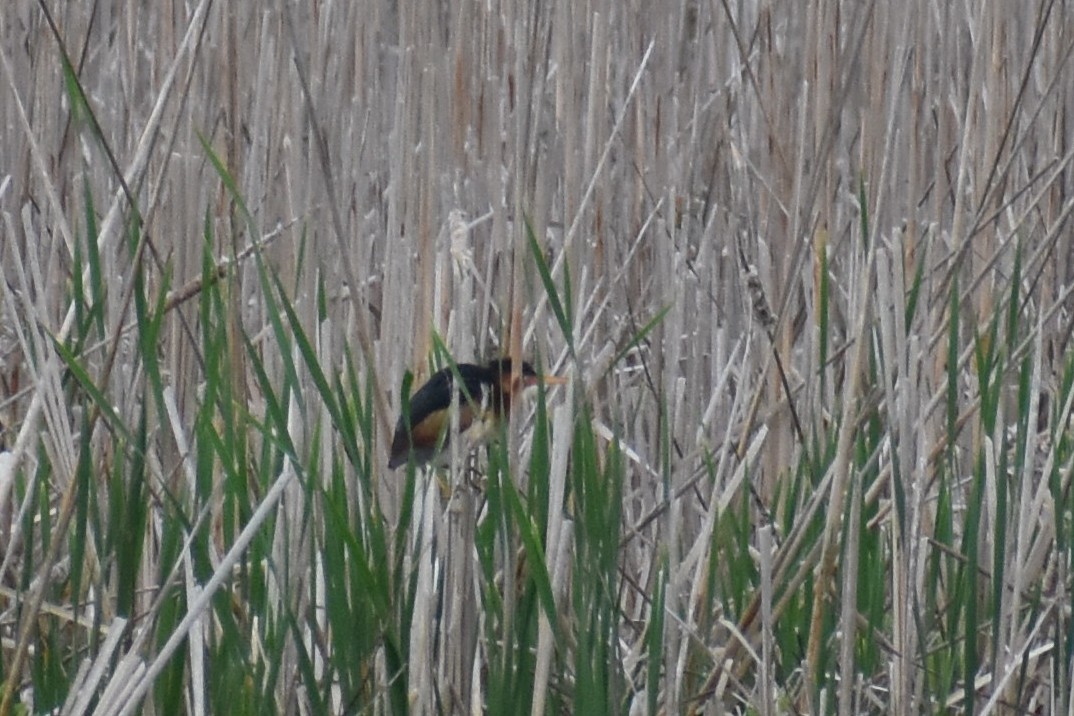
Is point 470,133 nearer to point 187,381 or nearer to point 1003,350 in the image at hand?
point 187,381

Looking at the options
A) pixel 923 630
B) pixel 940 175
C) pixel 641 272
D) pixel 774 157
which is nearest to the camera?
pixel 923 630

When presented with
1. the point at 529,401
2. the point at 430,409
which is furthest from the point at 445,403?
the point at 529,401

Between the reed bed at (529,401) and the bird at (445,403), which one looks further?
the bird at (445,403)

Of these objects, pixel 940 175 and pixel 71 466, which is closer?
pixel 71 466

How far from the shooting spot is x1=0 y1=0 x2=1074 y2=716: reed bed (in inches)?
55.2

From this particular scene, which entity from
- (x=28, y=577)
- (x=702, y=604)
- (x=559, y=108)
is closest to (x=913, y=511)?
(x=702, y=604)

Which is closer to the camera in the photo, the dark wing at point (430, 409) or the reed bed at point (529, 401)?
the reed bed at point (529, 401)

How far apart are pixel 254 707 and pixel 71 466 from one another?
0.96 feet

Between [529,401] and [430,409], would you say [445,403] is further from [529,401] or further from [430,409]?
[529,401]

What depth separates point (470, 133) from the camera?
7.06 ft

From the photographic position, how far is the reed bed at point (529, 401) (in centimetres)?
140

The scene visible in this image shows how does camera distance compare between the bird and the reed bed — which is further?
the bird

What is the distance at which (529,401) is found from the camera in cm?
218

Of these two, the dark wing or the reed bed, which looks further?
the dark wing
